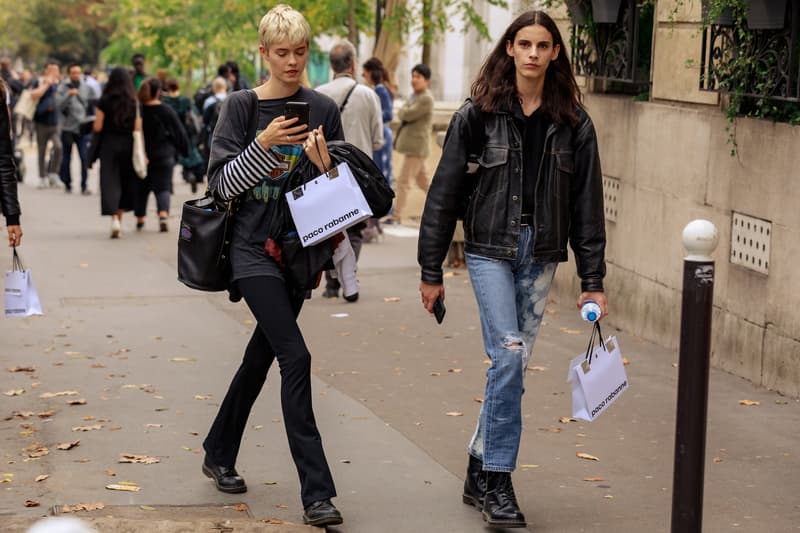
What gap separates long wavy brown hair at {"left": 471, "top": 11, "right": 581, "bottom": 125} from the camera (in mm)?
5254

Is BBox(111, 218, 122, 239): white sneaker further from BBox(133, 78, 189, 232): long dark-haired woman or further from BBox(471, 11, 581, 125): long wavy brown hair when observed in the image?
BBox(471, 11, 581, 125): long wavy brown hair

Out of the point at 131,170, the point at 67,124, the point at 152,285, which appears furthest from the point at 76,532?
the point at 67,124

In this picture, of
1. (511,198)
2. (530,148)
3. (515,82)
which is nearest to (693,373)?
(511,198)

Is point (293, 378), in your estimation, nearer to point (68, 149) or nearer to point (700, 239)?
point (700, 239)

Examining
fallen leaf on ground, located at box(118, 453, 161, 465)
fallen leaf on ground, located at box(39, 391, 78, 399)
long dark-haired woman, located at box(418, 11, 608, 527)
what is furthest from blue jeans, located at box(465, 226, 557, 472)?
fallen leaf on ground, located at box(39, 391, 78, 399)

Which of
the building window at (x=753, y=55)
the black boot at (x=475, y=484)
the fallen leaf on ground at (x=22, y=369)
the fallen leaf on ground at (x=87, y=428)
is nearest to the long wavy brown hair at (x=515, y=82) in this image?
the black boot at (x=475, y=484)

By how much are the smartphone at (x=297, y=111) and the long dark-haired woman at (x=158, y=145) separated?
36.4ft

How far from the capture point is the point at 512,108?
5.28 metres

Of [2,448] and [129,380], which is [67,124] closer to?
[129,380]

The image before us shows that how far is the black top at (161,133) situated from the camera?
1602 centimetres

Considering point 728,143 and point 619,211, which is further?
point 619,211

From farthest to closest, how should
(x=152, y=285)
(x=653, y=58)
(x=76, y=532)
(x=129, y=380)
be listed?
(x=152, y=285)
(x=653, y=58)
(x=129, y=380)
(x=76, y=532)

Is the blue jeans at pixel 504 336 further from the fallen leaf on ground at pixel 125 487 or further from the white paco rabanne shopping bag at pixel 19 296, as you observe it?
the white paco rabanne shopping bag at pixel 19 296

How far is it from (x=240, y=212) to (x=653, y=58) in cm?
484
